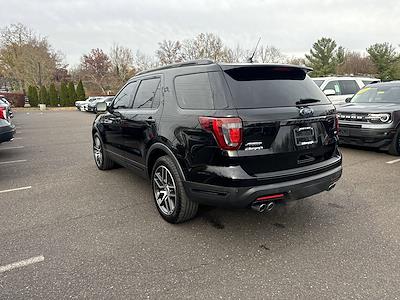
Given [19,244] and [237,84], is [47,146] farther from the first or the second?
[237,84]

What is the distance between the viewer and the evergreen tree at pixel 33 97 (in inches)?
1319

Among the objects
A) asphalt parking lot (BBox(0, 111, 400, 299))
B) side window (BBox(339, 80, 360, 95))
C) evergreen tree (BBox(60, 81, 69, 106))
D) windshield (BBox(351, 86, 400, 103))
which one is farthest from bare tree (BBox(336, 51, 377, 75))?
asphalt parking lot (BBox(0, 111, 400, 299))

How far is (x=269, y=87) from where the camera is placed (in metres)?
2.94

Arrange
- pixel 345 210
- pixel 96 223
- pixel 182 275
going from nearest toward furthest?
pixel 182 275 < pixel 96 223 < pixel 345 210

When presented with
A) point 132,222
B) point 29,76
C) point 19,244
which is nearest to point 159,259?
point 132,222

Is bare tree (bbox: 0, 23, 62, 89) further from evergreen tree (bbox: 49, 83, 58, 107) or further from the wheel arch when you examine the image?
the wheel arch

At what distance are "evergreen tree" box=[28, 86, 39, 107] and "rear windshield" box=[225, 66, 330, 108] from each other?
121ft

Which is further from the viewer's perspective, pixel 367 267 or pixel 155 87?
pixel 155 87

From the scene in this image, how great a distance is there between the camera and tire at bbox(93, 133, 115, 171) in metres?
5.45

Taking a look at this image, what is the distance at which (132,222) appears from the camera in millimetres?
3463

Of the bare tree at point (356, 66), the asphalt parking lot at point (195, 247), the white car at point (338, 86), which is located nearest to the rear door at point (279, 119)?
the asphalt parking lot at point (195, 247)

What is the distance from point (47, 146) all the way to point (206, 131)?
7.47 metres

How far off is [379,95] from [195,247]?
22.8 ft

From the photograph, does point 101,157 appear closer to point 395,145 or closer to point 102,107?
point 102,107
